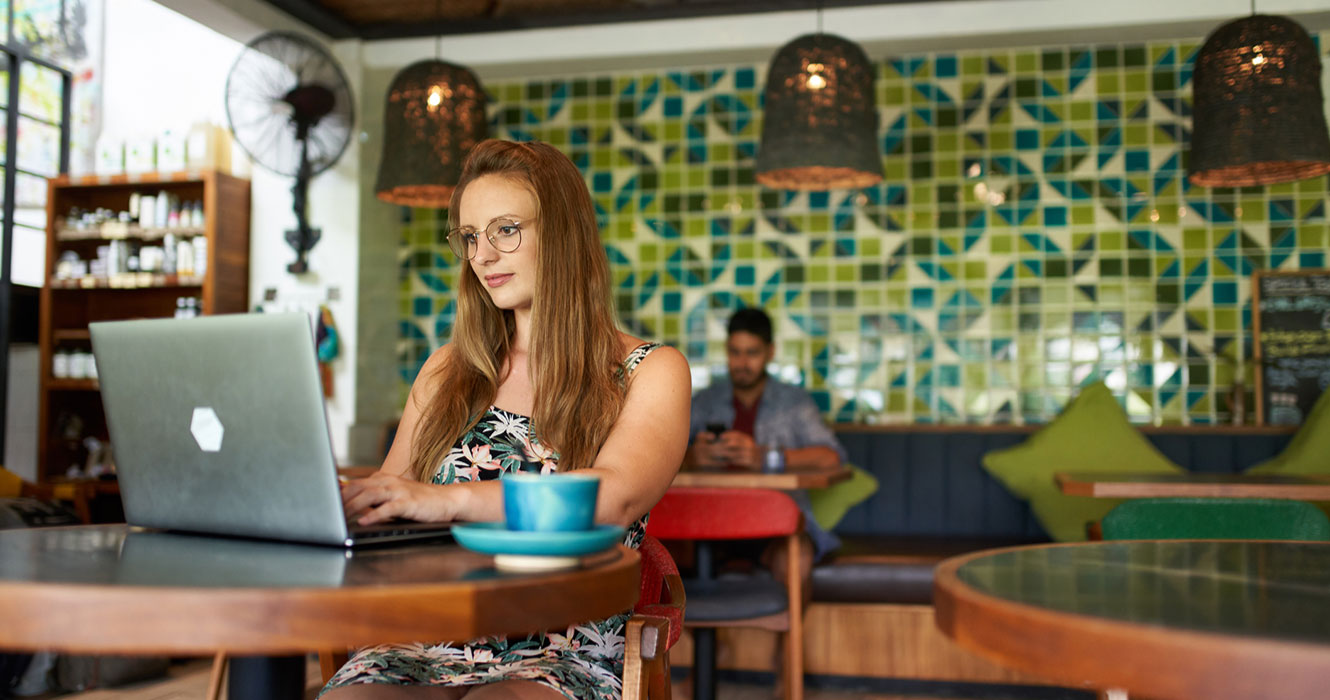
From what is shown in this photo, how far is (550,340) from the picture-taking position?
161cm

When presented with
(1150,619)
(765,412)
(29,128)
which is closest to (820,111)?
(765,412)

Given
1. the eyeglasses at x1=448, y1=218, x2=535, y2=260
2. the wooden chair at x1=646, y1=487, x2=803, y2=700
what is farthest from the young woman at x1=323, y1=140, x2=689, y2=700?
the wooden chair at x1=646, y1=487, x2=803, y2=700

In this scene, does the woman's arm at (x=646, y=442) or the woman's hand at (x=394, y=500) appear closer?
the woman's hand at (x=394, y=500)

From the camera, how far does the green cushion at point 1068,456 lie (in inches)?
167

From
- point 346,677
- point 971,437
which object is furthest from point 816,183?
point 346,677

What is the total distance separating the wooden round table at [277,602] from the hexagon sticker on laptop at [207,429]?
153mm

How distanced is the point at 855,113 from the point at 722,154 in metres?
1.76

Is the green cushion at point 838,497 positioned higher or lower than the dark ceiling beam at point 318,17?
lower

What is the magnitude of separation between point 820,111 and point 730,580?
4.73ft

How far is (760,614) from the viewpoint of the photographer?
2807 millimetres

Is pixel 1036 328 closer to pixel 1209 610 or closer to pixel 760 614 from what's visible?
pixel 760 614

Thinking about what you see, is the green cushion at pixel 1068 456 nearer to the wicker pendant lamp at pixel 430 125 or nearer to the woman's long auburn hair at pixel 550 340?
the wicker pendant lamp at pixel 430 125

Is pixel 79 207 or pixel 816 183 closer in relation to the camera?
pixel 816 183

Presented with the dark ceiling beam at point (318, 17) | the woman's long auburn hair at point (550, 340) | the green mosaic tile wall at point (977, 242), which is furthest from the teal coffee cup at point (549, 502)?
the dark ceiling beam at point (318, 17)
